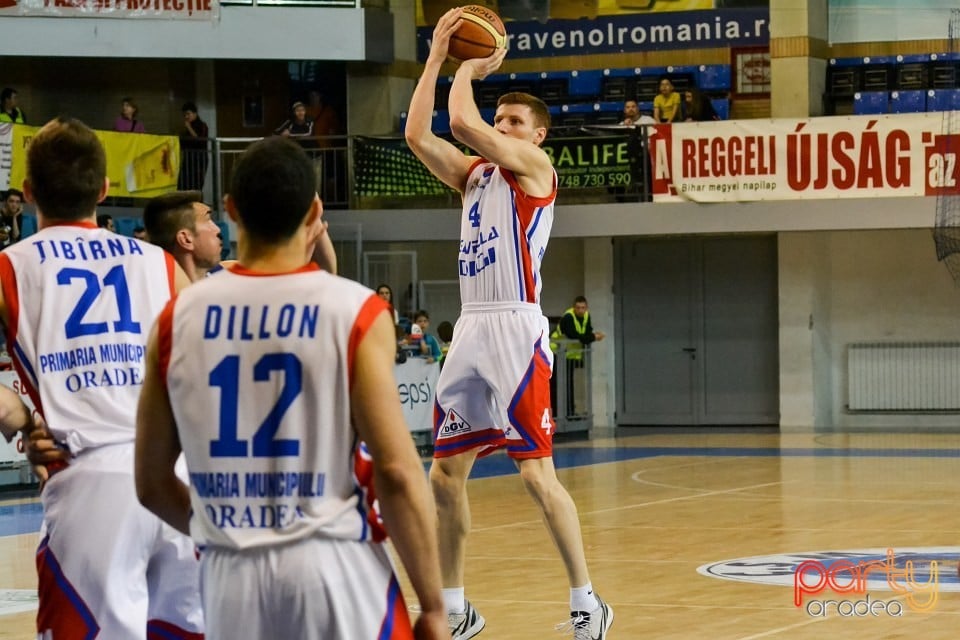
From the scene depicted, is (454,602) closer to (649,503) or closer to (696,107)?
(649,503)

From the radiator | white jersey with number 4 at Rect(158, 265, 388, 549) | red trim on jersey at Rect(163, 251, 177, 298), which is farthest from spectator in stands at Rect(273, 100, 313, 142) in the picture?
white jersey with number 4 at Rect(158, 265, 388, 549)

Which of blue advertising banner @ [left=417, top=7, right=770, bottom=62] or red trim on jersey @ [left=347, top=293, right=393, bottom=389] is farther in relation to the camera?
blue advertising banner @ [left=417, top=7, right=770, bottom=62]

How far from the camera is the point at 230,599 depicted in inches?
123

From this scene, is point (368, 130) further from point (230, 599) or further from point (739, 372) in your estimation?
point (230, 599)

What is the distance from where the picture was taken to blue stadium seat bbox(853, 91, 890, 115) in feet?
73.1

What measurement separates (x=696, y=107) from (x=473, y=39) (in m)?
15.9

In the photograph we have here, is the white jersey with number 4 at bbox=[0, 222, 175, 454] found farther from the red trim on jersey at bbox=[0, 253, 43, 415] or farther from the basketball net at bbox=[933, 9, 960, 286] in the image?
Answer: the basketball net at bbox=[933, 9, 960, 286]

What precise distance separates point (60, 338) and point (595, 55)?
2218 centimetres

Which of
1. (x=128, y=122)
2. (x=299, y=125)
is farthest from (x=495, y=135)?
(x=299, y=125)

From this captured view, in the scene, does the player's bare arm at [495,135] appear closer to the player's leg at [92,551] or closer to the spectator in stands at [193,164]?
the player's leg at [92,551]

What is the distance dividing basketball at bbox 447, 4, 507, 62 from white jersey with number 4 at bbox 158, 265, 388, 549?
11.8ft

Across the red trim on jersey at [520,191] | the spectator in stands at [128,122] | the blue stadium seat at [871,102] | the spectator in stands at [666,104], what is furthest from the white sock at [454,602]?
the blue stadium seat at [871,102]

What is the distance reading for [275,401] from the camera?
3.11 m

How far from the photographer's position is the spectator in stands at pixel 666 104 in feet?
73.8
